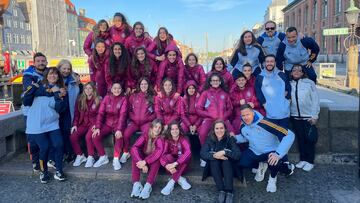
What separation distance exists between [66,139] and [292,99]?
402 cm

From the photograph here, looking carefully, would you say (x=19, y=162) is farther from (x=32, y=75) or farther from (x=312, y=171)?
(x=312, y=171)

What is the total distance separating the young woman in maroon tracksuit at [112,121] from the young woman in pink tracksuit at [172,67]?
1.00m

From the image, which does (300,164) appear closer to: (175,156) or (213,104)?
(213,104)

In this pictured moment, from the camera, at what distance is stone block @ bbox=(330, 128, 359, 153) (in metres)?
5.67

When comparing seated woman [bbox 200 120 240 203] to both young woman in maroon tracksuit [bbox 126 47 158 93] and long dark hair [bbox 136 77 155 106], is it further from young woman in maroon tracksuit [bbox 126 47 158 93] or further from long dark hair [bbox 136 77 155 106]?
young woman in maroon tracksuit [bbox 126 47 158 93]

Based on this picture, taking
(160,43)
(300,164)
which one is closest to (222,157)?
(300,164)

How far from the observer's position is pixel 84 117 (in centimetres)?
566

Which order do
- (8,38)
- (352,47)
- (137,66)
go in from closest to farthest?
(137,66) → (352,47) → (8,38)

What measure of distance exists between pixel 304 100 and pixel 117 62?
3.52m

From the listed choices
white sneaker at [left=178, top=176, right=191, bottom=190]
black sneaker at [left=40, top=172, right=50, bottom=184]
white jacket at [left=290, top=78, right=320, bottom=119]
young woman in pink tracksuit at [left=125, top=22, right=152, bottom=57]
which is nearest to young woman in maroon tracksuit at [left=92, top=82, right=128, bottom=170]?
black sneaker at [left=40, top=172, right=50, bottom=184]

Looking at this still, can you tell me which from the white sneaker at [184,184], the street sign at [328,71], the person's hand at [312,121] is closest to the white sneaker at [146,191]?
the white sneaker at [184,184]

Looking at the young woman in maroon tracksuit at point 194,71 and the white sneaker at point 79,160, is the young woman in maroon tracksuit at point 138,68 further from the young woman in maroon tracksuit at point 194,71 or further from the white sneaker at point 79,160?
the white sneaker at point 79,160

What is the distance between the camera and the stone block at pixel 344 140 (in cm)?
567

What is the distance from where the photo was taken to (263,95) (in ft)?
17.4
